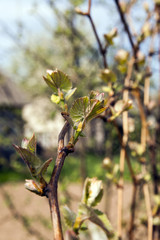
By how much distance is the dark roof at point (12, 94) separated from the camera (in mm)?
7385

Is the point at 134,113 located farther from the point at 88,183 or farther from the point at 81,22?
the point at 81,22

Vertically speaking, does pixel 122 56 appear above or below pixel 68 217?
above

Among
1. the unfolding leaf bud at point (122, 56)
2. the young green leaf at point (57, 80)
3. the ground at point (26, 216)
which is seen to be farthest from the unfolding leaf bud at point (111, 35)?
the ground at point (26, 216)

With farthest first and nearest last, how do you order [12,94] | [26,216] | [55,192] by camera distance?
[12,94]
[26,216]
[55,192]

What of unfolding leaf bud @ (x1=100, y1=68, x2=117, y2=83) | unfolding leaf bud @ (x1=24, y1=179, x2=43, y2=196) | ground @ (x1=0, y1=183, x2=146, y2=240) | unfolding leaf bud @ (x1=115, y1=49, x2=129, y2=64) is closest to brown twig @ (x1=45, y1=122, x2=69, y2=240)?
unfolding leaf bud @ (x1=24, y1=179, x2=43, y2=196)

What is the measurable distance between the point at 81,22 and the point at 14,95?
5.69 metres

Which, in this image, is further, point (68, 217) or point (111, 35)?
point (111, 35)

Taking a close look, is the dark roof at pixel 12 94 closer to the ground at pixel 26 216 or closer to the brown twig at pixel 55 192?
the ground at pixel 26 216

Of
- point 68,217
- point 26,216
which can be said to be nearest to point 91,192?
point 68,217

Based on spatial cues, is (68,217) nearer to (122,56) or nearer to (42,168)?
(42,168)

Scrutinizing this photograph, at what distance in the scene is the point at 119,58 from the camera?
1.89ft

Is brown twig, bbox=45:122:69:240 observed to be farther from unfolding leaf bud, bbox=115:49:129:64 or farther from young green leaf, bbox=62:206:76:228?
unfolding leaf bud, bbox=115:49:129:64

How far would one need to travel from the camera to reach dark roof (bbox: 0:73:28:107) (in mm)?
7385

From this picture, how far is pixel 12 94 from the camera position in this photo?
7902 millimetres
